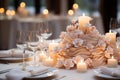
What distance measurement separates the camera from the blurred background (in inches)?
210

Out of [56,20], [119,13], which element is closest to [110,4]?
[119,13]

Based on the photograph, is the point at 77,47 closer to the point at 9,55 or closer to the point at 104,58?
the point at 104,58

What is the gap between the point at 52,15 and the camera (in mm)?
6727

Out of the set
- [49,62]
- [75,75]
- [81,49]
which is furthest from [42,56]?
[75,75]

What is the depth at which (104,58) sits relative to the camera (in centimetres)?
205

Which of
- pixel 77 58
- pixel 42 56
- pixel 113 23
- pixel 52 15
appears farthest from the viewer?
pixel 52 15

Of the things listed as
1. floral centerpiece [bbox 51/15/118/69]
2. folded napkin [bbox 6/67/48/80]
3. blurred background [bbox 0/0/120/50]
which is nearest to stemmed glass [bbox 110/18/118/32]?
blurred background [bbox 0/0/120/50]

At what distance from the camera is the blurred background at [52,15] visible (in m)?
5.33

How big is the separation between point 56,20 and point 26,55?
3.54 meters

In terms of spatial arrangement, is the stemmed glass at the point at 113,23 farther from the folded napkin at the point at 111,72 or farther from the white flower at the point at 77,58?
the folded napkin at the point at 111,72

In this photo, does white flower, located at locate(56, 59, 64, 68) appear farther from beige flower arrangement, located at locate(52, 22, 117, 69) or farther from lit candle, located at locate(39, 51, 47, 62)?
Result: lit candle, located at locate(39, 51, 47, 62)

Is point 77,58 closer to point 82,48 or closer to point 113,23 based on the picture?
point 82,48

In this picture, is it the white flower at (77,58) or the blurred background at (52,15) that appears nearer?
the white flower at (77,58)

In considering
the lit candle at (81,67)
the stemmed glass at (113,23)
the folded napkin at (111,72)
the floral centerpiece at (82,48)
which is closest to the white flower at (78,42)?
the floral centerpiece at (82,48)
